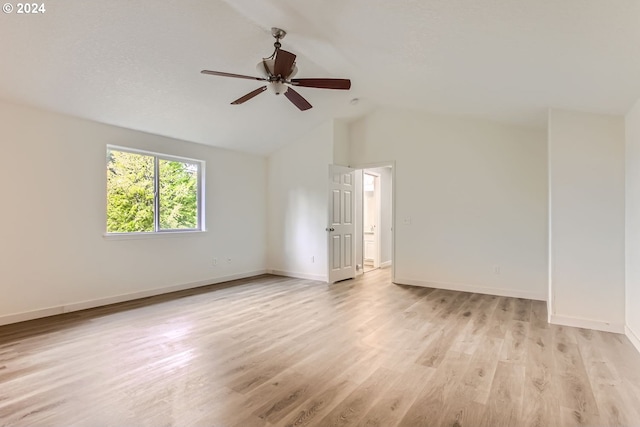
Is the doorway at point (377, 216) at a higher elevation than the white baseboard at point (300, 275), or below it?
higher

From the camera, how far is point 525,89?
3303 mm

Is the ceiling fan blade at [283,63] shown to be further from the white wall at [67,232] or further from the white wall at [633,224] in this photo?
the white wall at [633,224]

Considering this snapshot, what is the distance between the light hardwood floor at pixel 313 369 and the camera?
198cm

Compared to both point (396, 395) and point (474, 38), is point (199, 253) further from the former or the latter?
point (474, 38)

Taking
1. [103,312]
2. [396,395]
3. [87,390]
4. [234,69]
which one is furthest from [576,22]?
[103,312]

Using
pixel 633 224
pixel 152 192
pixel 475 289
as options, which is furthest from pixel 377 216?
pixel 633 224

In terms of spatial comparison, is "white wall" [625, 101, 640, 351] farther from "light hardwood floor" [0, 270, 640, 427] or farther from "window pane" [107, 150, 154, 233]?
"window pane" [107, 150, 154, 233]

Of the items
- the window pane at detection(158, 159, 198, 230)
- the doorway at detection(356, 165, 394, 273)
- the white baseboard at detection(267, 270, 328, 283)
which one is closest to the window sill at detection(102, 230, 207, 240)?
the window pane at detection(158, 159, 198, 230)

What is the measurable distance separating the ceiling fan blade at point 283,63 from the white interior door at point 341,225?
280cm

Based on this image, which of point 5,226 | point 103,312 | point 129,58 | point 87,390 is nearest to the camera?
point 87,390

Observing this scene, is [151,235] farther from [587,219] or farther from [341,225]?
[587,219]

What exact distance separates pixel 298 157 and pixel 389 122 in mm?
1778

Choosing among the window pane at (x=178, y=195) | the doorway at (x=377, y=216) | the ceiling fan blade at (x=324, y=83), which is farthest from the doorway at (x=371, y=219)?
the ceiling fan blade at (x=324, y=83)

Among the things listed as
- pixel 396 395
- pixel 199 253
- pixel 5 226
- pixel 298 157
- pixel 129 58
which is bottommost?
pixel 396 395
